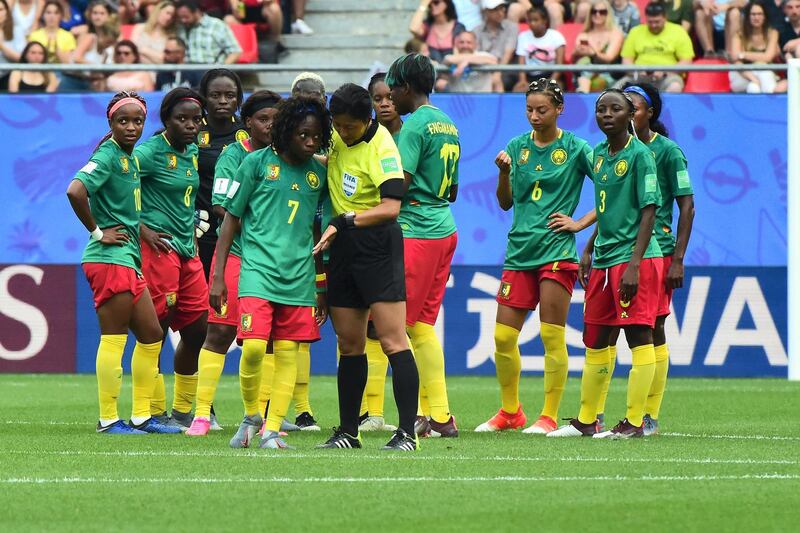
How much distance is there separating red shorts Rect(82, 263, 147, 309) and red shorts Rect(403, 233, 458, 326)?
1.74 metres

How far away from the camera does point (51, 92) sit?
17.1m

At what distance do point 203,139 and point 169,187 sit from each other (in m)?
0.65

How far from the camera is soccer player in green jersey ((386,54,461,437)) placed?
9.60 m

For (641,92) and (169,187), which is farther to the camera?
(169,187)

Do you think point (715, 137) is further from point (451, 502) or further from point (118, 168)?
point (451, 502)

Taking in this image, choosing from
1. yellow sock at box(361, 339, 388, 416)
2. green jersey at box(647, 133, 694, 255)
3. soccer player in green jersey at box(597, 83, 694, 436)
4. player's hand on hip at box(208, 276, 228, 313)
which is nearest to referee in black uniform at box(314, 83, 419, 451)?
player's hand on hip at box(208, 276, 228, 313)

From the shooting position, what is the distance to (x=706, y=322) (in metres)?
15.9

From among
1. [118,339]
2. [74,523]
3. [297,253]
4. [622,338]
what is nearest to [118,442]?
[118,339]

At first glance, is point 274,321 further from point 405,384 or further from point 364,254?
point 405,384

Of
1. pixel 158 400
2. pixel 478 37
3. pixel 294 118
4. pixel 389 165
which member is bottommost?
pixel 158 400

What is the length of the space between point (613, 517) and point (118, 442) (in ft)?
12.8

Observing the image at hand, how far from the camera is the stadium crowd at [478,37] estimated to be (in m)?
17.1

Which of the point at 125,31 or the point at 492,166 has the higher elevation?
the point at 125,31

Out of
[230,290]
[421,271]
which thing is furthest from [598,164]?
[230,290]
